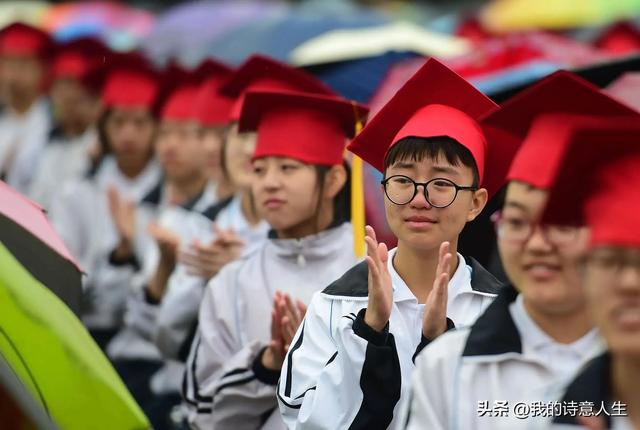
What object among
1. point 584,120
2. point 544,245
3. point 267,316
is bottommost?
point 267,316

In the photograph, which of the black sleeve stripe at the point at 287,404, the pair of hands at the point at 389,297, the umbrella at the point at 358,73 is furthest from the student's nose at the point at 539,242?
the umbrella at the point at 358,73

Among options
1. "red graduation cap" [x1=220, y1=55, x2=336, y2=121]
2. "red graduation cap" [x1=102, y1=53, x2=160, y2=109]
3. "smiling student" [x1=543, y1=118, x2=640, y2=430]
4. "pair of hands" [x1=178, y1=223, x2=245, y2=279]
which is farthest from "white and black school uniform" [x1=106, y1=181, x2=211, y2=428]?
"smiling student" [x1=543, y1=118, x2=640, y2=430]

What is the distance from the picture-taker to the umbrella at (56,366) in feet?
15.0

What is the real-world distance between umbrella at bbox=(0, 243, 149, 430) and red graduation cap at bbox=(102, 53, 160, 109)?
22.8 feet

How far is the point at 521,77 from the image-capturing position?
990 cm

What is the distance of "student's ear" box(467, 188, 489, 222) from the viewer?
219 inches

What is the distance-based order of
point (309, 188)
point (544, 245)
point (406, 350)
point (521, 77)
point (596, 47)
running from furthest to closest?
point (596, 47) < point (521, 77) < point (309, 188) < point (406, 350) < point (544, 245)

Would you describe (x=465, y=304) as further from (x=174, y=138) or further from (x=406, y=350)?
(x=174, y=138)

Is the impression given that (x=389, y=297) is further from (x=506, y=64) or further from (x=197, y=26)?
(x=197, y=26)

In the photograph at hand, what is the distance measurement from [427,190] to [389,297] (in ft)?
1.51

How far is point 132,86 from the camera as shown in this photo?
11.8 meters

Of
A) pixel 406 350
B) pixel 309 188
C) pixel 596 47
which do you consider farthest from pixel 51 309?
pixel 596 47

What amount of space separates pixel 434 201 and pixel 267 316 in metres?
1.81

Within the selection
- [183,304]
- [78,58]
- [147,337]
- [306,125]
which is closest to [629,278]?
[306,125]
